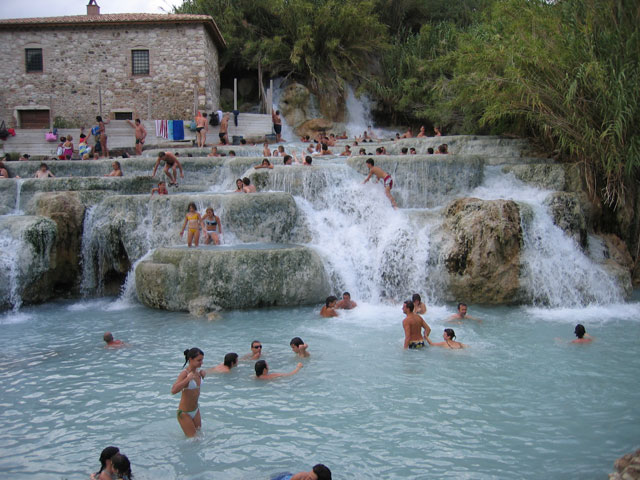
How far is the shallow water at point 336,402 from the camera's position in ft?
14.3

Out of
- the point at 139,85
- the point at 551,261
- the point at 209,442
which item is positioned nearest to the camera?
the point at 209,442

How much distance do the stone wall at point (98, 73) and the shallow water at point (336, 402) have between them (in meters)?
15.5

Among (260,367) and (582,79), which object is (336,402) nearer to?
(260,367)

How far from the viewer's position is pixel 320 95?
2427 centimetres

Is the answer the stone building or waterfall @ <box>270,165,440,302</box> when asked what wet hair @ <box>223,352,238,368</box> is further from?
the stone building

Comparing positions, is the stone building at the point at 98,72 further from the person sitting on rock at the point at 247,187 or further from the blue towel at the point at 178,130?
the person sitting on rock at the point at 247,187

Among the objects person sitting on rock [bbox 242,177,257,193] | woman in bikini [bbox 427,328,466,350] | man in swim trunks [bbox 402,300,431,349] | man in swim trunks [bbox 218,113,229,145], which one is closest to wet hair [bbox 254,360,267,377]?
man in swim trunks [bbox 402,300,431,349]

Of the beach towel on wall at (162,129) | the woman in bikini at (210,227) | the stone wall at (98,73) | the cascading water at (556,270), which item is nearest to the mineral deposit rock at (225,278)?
the woman in bikini at (210,227)

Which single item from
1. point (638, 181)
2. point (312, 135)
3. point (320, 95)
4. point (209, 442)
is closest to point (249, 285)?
point (209, 442)

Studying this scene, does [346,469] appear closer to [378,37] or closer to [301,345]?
[301,345]

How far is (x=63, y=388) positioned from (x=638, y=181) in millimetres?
12150

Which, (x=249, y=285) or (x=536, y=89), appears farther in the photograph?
(x=536, y=89)

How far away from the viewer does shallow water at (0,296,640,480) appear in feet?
14.3

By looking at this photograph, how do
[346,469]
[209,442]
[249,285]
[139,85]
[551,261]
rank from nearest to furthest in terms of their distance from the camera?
[346,469] → [209,442] → [249,285] → [551,261] → [139,85]
